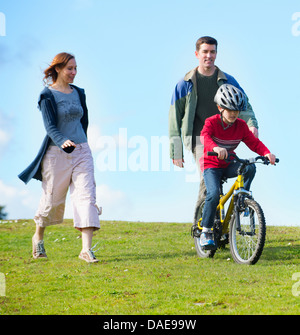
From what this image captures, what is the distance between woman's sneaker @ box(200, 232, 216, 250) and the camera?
29.4 feet

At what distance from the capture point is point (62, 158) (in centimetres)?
1009

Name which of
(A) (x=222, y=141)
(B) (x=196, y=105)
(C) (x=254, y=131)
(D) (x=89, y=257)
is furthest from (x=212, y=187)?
(D) (x=89, y=257)

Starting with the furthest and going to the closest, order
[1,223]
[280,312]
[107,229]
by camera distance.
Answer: [1,223] → [107,229] → [280,312]

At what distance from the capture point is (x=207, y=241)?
353 inches

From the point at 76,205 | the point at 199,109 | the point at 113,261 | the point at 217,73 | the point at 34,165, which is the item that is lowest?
the point at 113,261

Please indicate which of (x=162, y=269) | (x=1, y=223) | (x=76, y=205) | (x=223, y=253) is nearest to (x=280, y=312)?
(x=162, y=269)

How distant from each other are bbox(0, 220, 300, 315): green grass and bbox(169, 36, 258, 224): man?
4.98 feet

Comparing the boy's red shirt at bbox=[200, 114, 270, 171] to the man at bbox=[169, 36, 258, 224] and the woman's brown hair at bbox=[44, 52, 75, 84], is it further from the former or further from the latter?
the woman's brown hair at bbox=[44, 52, 75, 84]

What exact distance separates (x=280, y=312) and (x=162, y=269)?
3.07 meters

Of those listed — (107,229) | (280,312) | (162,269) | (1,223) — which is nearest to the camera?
(280,312)

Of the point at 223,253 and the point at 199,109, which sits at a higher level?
the point at 199,109

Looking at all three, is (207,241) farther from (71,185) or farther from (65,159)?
(65,159)

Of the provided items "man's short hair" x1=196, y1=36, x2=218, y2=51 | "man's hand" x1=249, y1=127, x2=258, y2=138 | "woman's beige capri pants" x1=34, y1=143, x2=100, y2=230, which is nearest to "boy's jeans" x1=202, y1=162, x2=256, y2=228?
"man's hand" x1=249, y1=127, x2=258, y2=138

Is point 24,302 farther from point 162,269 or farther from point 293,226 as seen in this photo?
point 293,226
